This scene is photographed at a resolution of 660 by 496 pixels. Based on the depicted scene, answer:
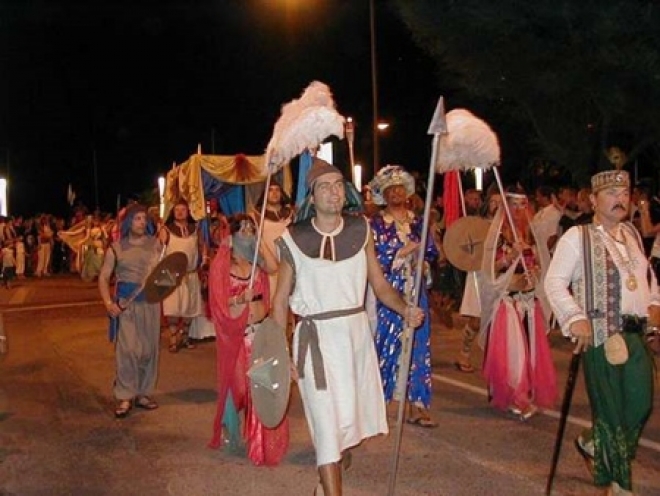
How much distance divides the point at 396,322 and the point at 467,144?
1438mm

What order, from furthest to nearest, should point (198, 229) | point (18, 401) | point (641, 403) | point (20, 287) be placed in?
point (20, 287) < point (198, 229) < point (18, 401) < point (641, 403)

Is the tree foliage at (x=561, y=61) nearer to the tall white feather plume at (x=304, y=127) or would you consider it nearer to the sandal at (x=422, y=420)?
the sandal at (x=422, y=420)

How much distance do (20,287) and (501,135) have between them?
1312 cm

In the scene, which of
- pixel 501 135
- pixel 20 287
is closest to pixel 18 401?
pixel 20 287

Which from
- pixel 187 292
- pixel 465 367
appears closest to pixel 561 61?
pixel 187 292

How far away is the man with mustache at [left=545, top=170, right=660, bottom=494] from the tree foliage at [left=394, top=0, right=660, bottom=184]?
1113cm

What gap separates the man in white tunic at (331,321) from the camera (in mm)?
5070

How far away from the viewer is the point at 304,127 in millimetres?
6453

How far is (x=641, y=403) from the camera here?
17.5 feet

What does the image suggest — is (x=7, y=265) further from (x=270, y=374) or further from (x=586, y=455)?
(x=586, y=455)

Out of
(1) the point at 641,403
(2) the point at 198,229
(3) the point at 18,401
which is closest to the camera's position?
(1) the point at 641,403

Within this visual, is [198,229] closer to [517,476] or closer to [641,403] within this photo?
[517,476]

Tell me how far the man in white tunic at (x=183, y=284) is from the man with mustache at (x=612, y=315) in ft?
24.2

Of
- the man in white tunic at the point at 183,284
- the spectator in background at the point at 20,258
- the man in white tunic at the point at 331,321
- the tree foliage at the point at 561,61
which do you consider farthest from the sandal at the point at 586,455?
the spectator in background at the point at 20,258
